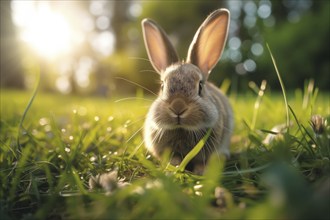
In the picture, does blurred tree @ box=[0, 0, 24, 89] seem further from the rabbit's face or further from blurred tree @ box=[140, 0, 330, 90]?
the rabbit's face

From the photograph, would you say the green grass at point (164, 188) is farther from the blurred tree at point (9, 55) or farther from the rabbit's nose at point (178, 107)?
the blurred tree at point (9, 55)

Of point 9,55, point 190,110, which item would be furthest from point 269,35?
point 190,110

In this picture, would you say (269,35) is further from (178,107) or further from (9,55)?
(178,107)

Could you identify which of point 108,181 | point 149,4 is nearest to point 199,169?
point 108,181

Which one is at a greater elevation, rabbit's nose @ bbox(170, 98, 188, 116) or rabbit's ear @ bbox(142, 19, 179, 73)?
rabbit's ear @ bbox(142, 19, 179, 73)

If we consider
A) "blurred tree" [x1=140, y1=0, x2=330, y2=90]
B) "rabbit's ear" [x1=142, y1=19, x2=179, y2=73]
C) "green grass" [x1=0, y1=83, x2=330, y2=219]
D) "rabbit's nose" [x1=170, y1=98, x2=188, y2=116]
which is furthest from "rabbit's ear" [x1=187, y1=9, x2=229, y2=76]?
"blurred tree" [x1=140, y1=0, x2=330, y2=90]

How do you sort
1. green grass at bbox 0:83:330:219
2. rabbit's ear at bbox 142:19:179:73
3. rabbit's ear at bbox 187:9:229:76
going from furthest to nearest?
1. rabbit's ear at bbox 142:19:179:73
2. rabbit's ear at bbox 187:9:229:76
3. green grass at bbox 0:83:330:219

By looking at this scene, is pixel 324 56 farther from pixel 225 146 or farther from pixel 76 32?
pixel 76 32
